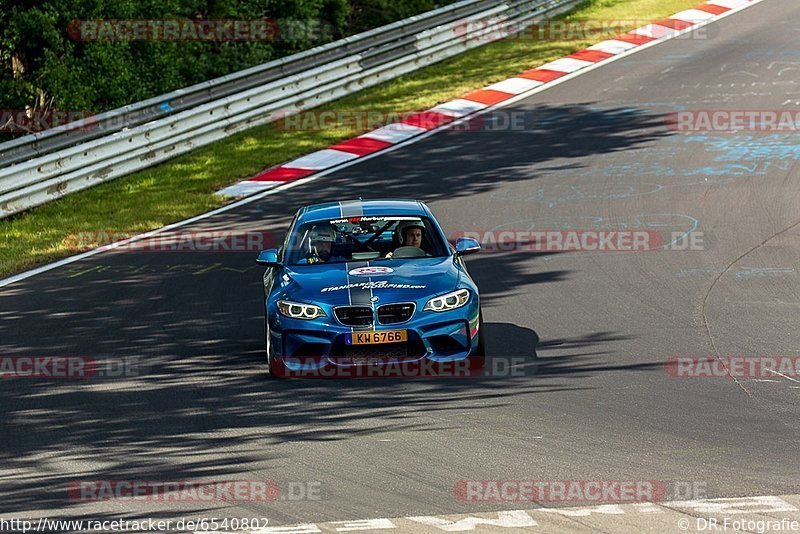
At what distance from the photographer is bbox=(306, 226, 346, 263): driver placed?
11.4 metres

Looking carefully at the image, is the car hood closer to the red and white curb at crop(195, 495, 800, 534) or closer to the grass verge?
the red and white curb at crop(195, 495, 800, 534)

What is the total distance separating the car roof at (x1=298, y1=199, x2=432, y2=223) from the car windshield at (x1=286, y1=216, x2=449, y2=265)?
8cm

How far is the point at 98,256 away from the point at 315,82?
29.3 ft

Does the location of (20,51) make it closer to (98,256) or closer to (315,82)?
(315,82)

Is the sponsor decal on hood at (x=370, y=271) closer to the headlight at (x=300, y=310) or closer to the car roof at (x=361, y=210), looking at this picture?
the headlight at (x=300, y=310)

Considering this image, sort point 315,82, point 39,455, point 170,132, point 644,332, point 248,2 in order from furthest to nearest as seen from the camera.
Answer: point 248,2, point 315,82, point 170,132, point 644,332, point 39,455

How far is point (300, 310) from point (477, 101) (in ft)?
44.4

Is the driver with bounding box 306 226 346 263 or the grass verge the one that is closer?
the driver with bounding box 306 226 346 263

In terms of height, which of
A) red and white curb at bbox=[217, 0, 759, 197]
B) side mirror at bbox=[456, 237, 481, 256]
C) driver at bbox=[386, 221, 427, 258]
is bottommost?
side mirror at bbox=[456, 237, 481, 256]

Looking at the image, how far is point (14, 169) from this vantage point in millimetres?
17594

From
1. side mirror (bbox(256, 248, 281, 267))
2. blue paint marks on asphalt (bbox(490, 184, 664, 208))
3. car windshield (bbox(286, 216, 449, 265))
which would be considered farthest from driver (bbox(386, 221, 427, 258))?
blue paint marks on asphalt (bbox(490, 184, 664, 208))

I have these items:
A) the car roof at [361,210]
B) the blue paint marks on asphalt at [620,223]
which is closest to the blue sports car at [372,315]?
the car roof at [361,210]

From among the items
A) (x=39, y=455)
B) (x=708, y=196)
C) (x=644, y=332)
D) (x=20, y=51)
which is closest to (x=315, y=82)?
(x=20, y=51)

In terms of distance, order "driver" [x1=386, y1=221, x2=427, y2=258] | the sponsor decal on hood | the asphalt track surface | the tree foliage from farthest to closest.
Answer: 1. the tree foliage
2. "driver" [x1=386, y1=221, x2=427, y2=258]
3. the sponsor decal on hood
4. the asphalt track surface
